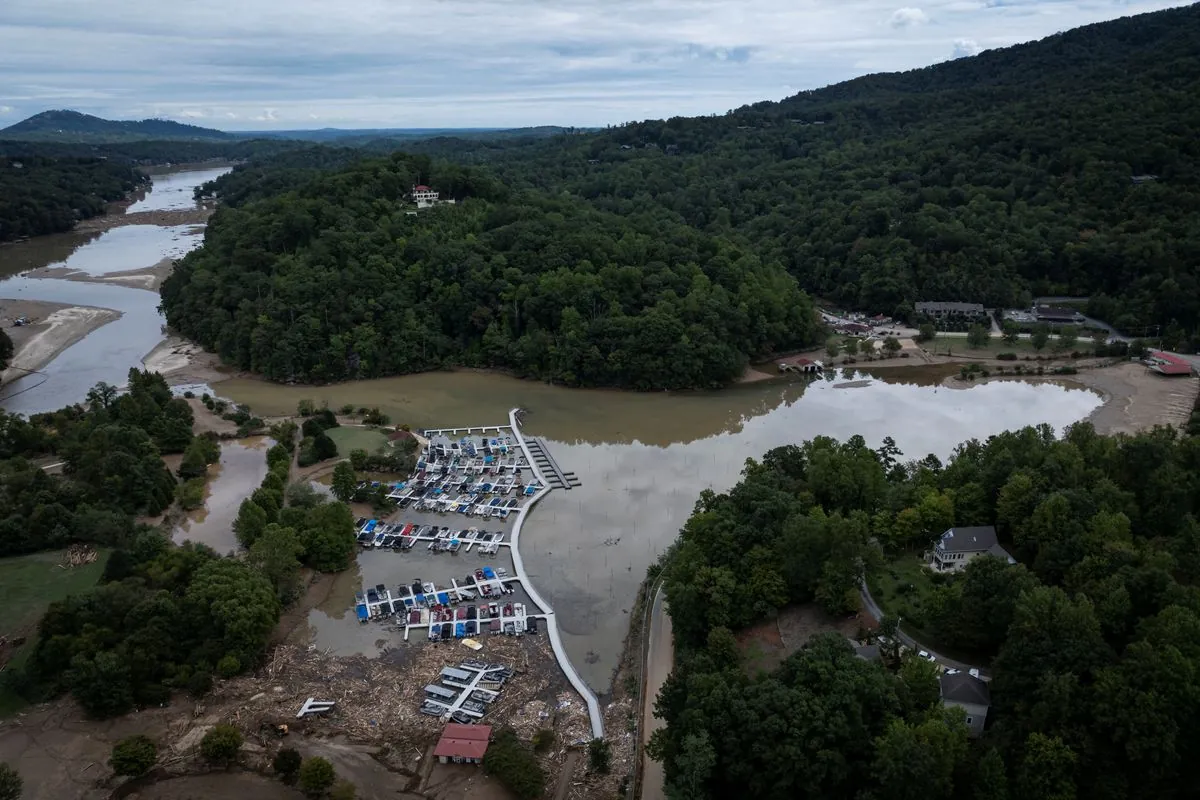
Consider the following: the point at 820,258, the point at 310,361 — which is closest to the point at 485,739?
the point at 310,361

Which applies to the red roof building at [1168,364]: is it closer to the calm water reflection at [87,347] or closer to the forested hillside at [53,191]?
the calm water reflection at [87,347]

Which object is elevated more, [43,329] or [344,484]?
[43,329]

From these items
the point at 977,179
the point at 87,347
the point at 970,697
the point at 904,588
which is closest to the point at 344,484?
the point at 904,588

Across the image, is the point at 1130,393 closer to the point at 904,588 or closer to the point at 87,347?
the point at 904,588

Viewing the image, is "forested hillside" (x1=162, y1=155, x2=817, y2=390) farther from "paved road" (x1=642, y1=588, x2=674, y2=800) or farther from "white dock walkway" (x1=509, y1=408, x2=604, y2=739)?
"paved road" (x1=642, y1=588, x2=674, y2=800)

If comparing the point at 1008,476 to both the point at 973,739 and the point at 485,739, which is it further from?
the point at 485,739

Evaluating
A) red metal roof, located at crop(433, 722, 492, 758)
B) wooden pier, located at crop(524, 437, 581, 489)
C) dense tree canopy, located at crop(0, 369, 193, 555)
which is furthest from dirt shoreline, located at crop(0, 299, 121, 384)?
red metal roof, located at crop(433, 722, 492, 758)
